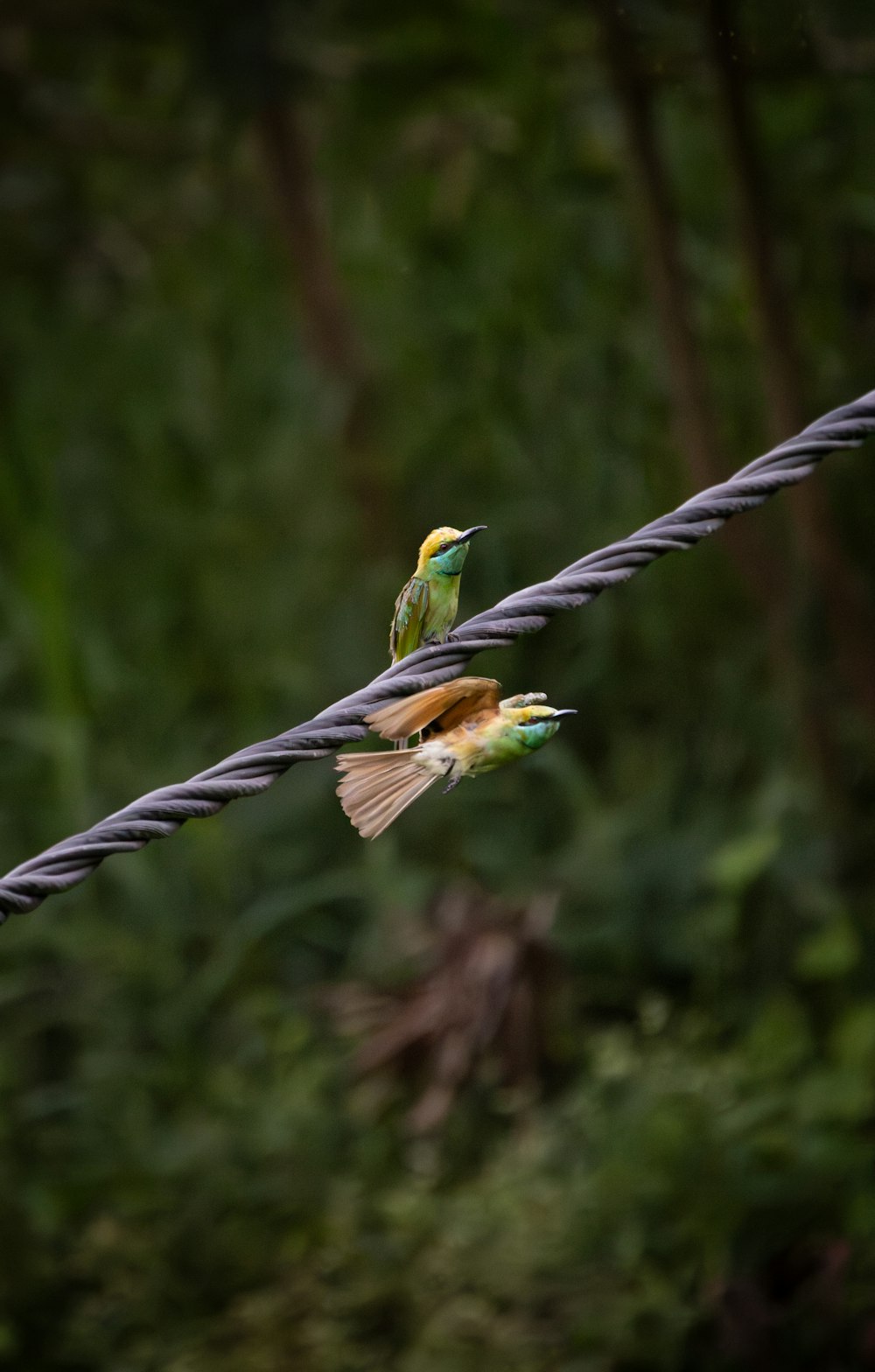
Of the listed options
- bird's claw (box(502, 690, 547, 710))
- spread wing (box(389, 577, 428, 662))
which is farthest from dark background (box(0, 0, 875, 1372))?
bird's claw (box(502, 690, 547, 710))

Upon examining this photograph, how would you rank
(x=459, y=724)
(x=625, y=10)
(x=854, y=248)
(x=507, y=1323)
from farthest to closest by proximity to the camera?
(x=854, y=248) → (x=625, y=10) → (x=507, y=1323) → (x=459, y=724)

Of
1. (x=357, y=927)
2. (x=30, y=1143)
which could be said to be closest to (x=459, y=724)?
(x=30, y=1143)

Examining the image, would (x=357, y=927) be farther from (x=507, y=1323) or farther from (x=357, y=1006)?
(x=507, y=1323)

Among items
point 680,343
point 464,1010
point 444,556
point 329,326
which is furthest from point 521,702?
point 329,326

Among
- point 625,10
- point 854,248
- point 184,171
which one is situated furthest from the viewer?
point 184,171

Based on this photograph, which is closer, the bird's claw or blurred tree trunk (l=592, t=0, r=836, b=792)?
the bird's claw

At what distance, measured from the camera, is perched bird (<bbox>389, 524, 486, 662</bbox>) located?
1.31 meters

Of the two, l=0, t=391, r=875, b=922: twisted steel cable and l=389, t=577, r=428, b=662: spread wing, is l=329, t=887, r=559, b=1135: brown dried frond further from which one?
l=0, t=391, r=875, b=922: twisted steel cable

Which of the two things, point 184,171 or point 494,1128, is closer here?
point 494,1128

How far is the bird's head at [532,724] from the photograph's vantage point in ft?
3.49

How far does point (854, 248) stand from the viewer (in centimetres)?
310

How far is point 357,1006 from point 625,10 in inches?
75.2

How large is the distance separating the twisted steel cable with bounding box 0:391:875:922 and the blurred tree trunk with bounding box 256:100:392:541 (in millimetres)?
2901

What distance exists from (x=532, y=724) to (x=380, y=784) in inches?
4.6
